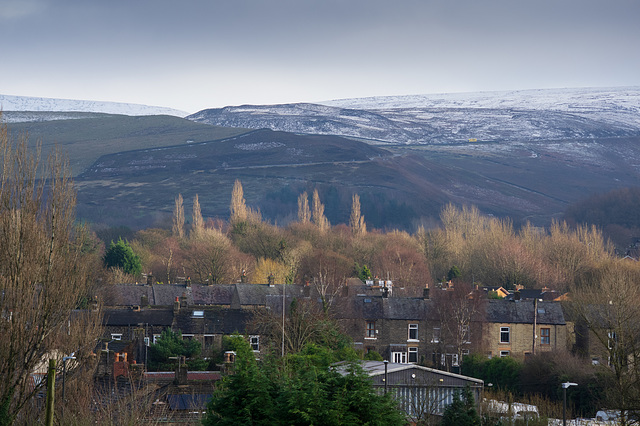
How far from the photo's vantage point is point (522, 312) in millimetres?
59781

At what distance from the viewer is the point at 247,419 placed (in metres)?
21.6

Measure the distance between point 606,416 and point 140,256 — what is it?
66.8 meters

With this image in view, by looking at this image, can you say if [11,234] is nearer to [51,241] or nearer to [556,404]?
[51,241]

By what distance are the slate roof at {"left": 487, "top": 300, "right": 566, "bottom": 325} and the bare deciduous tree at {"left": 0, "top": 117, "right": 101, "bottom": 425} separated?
3888 cm

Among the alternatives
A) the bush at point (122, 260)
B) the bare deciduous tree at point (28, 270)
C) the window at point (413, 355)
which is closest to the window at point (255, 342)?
the window at point (413, 355)

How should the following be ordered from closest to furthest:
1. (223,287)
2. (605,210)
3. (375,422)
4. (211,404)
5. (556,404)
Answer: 1. (375,422)
2. (211,404)
3. (556,404)
4. (223,287)
5. (605,210)

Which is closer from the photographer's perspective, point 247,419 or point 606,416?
point 247,419

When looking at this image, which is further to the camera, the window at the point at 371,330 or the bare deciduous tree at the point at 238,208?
the bare deciduous tree at the point at 238,208

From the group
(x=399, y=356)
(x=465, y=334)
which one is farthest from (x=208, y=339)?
(x=465, y=334)

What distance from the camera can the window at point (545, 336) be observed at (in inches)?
2308

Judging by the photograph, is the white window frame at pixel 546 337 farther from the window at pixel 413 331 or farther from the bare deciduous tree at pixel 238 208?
the bare deciduous tree at pixel 238 208

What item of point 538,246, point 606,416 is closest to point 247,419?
point 606,416

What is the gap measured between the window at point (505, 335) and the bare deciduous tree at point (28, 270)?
127ft

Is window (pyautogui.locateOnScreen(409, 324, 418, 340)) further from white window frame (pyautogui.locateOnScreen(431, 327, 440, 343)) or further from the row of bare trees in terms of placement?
the row of bare trees
